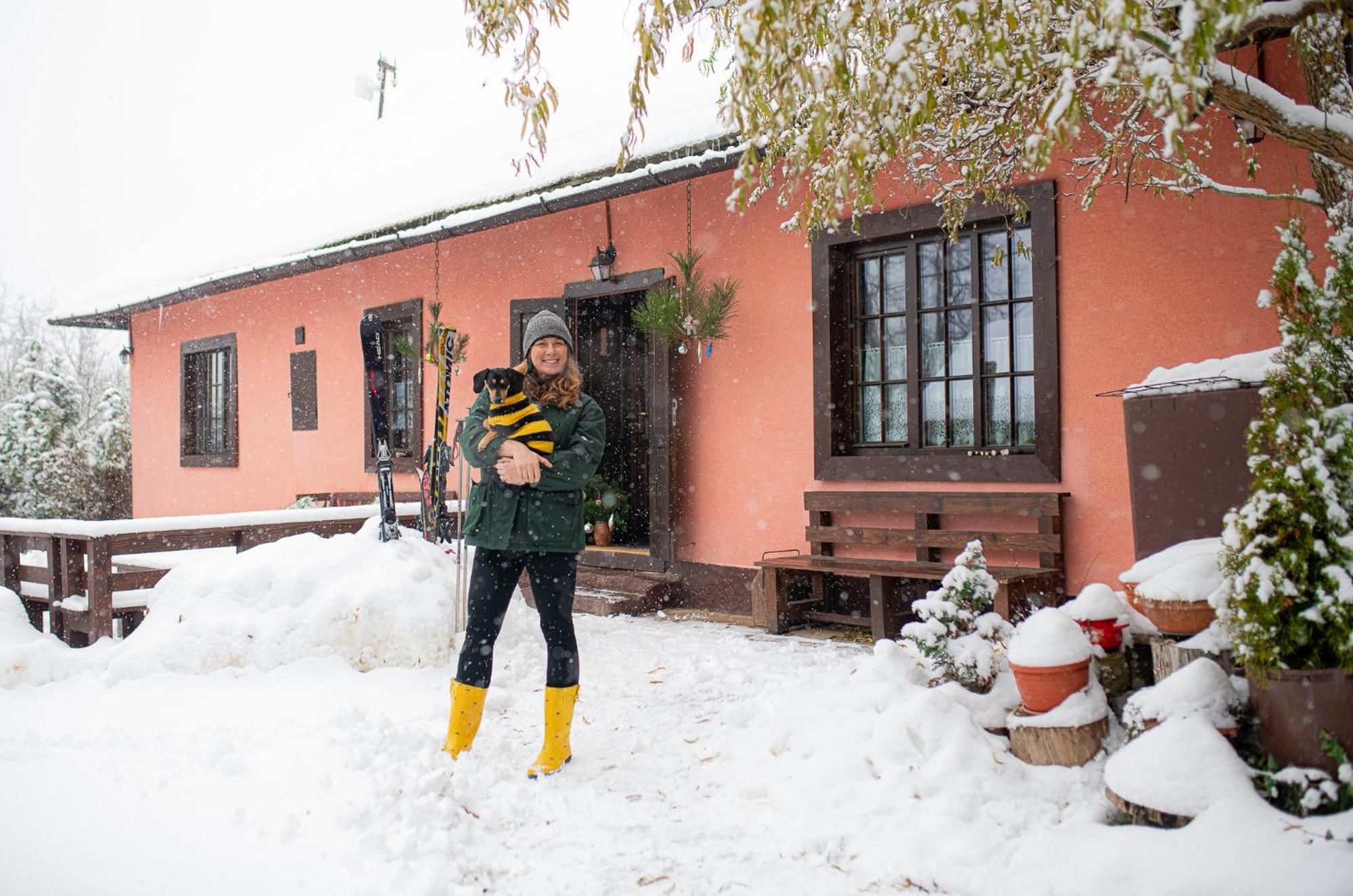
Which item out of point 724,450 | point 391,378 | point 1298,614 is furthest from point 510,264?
point 1298,614

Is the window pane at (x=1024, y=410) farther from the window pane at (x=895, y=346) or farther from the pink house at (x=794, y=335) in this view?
the window pane at (x=895, y=346)

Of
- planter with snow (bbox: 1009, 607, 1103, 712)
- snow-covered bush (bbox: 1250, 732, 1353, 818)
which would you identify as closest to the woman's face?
planter with snow (bbox: 1009, 607, 1103, 712)

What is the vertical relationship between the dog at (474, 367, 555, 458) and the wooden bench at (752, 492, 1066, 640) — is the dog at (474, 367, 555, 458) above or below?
above

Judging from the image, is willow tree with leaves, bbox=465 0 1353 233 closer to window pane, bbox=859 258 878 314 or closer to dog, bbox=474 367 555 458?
dog, bbox=474 367 555 458

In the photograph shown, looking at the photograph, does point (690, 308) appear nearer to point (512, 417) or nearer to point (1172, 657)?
point (512, 417)

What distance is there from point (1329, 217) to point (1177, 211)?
124 cm

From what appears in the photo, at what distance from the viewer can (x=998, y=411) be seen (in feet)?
18.8

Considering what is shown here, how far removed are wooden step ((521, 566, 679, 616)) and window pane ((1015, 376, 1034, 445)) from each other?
2.88m

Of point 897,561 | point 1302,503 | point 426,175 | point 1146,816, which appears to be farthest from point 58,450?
point 1302,503

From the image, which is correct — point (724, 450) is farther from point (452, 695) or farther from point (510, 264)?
point (452, 695)

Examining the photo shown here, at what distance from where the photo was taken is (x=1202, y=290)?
16.1 ft

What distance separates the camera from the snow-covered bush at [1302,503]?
251 centimetres

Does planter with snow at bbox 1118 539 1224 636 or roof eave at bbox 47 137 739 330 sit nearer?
planter with snow at bbox 1118 539 1224 636

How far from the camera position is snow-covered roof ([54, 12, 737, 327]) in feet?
23.3
